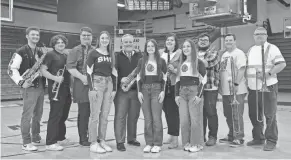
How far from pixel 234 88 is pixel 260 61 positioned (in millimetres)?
512

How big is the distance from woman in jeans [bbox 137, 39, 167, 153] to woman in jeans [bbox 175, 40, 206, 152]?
24 centimetres

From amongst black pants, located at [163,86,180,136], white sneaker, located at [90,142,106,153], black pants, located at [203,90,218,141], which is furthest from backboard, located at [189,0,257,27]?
white sneaker, located at [90,142,106,153]

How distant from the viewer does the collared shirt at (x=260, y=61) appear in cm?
346

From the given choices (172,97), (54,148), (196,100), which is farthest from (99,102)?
(196,100)

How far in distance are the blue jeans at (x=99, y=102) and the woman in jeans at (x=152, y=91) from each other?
1.40 ft

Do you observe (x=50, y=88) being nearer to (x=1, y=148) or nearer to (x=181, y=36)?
(x=1, y=148)

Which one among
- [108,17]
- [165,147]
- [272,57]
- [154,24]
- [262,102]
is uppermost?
[154,24]

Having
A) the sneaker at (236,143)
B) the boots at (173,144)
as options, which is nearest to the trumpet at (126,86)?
the boots at (173,144)

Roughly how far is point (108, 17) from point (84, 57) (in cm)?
285

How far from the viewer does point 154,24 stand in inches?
610

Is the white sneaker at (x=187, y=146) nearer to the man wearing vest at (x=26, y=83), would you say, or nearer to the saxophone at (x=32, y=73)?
the man wearing vest at (x=26, y=83)

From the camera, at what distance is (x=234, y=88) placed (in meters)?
3.74

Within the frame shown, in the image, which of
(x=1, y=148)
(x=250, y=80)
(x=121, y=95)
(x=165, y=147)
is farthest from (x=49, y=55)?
(x=250, y=80)

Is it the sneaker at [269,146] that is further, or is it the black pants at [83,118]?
the black pants at [83,118]
